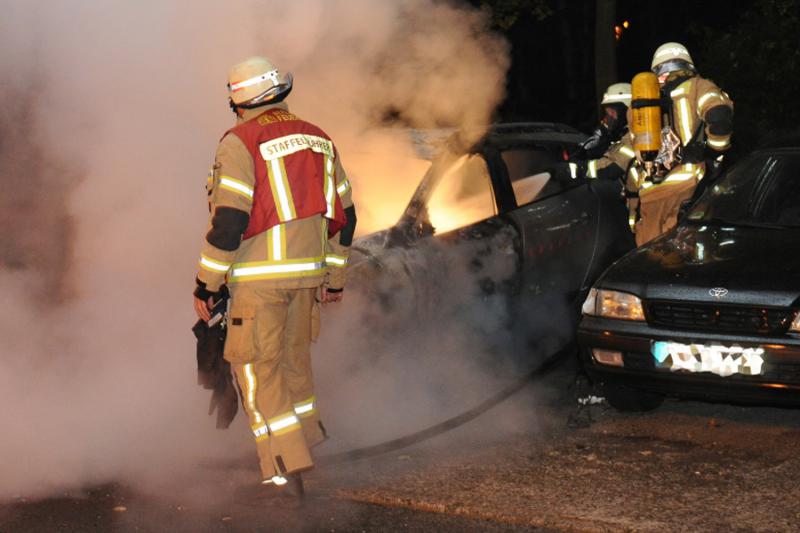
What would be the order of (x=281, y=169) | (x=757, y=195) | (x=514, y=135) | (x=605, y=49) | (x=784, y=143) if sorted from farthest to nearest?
(x=605, y=49)
(x=514, y=135)
(x=784, y=143)
(x=757, y=195)
(x=281, y=169)

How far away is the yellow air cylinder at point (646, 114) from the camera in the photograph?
7594mm

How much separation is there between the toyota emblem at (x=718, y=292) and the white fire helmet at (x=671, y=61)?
90.0 inches

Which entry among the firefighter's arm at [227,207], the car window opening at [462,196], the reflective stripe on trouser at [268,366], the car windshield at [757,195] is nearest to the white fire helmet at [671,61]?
the car windshield at [757,195]

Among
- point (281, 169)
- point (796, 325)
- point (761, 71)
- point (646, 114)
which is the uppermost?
point (281, 169)

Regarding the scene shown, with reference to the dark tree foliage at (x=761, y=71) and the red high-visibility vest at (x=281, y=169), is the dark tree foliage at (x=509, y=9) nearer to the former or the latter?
the dark tree foliage at (x=761, y=71)

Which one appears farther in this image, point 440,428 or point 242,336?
point 440,428

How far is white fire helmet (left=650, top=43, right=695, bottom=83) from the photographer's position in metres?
8.00

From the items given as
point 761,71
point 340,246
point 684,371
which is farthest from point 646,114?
point 761,71

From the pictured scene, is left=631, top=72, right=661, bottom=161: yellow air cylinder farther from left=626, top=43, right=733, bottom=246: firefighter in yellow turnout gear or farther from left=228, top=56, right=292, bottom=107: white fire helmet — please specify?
left=228, top=56, right=292, bottom=107: white fire helmet

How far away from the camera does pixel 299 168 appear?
5.41 metres

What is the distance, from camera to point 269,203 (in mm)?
5359

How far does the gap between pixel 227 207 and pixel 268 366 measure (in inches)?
28.7

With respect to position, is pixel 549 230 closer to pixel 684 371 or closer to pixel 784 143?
pixel 784 143

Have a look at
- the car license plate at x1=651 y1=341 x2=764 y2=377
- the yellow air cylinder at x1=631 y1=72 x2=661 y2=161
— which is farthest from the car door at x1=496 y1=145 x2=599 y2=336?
the car license plate at x1=651 y1=341 x2=764 y2=377
